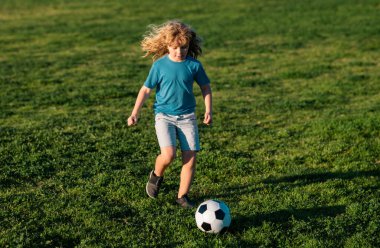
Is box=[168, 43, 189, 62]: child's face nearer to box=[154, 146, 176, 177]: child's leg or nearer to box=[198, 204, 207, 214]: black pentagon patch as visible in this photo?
box=[154, 146, 176, 177]: child's leg

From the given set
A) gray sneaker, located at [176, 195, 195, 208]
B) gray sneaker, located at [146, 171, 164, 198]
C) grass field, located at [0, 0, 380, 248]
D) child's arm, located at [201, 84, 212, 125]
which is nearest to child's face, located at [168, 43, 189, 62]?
child's arm, located at [201, 84, 212, 125]

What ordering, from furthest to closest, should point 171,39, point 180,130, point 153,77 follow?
point 180,130, point 153,77, point 171,39

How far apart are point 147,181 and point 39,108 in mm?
5152

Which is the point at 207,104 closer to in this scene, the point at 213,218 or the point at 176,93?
the point at 176,93

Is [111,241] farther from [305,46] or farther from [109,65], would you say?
[305,46]

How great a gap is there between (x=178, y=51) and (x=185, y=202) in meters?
1.97

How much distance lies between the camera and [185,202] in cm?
664

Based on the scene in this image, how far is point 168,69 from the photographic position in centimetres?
637

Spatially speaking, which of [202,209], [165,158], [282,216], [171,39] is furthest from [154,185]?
[171,39]

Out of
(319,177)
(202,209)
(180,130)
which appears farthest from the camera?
(319,177)

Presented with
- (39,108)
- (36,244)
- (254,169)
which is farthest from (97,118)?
(36,244)

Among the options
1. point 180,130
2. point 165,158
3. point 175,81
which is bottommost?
point 165,158

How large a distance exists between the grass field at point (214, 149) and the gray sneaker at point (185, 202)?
111 mm

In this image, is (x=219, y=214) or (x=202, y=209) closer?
(x=219, y=214)
